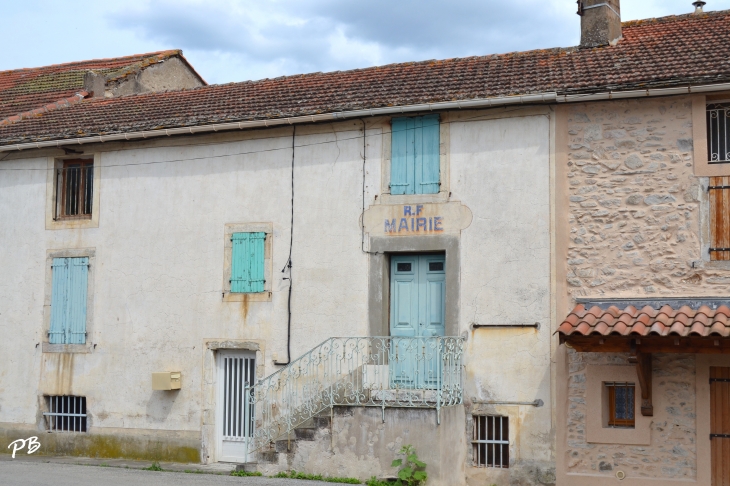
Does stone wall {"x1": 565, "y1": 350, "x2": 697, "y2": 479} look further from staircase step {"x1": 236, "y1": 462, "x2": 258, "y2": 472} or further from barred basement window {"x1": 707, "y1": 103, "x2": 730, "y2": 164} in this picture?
staircase step {"x1": 236, "y1": 462, "x2": 258, "y2": 472}

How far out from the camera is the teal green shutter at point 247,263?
14078 millimetres

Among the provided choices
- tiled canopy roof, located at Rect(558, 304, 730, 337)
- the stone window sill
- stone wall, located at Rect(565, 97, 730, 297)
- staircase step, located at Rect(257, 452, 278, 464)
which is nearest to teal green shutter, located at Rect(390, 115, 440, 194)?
stone wall, located at Rect(565, 97, 730, 297)

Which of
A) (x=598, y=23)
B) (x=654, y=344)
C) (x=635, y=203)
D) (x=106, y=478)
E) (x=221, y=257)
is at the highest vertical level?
(x=598, y=23)

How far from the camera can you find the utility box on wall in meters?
14.1

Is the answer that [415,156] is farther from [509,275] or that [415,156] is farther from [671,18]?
[671,18]

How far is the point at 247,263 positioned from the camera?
46.4ft

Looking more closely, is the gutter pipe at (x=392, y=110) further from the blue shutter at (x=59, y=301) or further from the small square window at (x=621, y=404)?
the small square window at (x=621, y=404)

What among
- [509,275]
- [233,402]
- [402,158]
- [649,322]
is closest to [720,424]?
[649,322]

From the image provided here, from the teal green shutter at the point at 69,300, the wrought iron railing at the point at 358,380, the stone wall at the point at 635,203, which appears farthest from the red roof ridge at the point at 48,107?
the stone wall at the point at 635,203

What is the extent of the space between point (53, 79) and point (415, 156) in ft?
32.3

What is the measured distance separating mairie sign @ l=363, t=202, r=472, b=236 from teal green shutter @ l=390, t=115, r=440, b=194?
0.24m

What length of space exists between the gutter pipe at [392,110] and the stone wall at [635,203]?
264mm

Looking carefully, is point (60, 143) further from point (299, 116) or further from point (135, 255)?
point (299, 116)

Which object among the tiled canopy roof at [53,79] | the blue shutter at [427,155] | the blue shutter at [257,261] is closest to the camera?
the blue shutter at [427,155]
